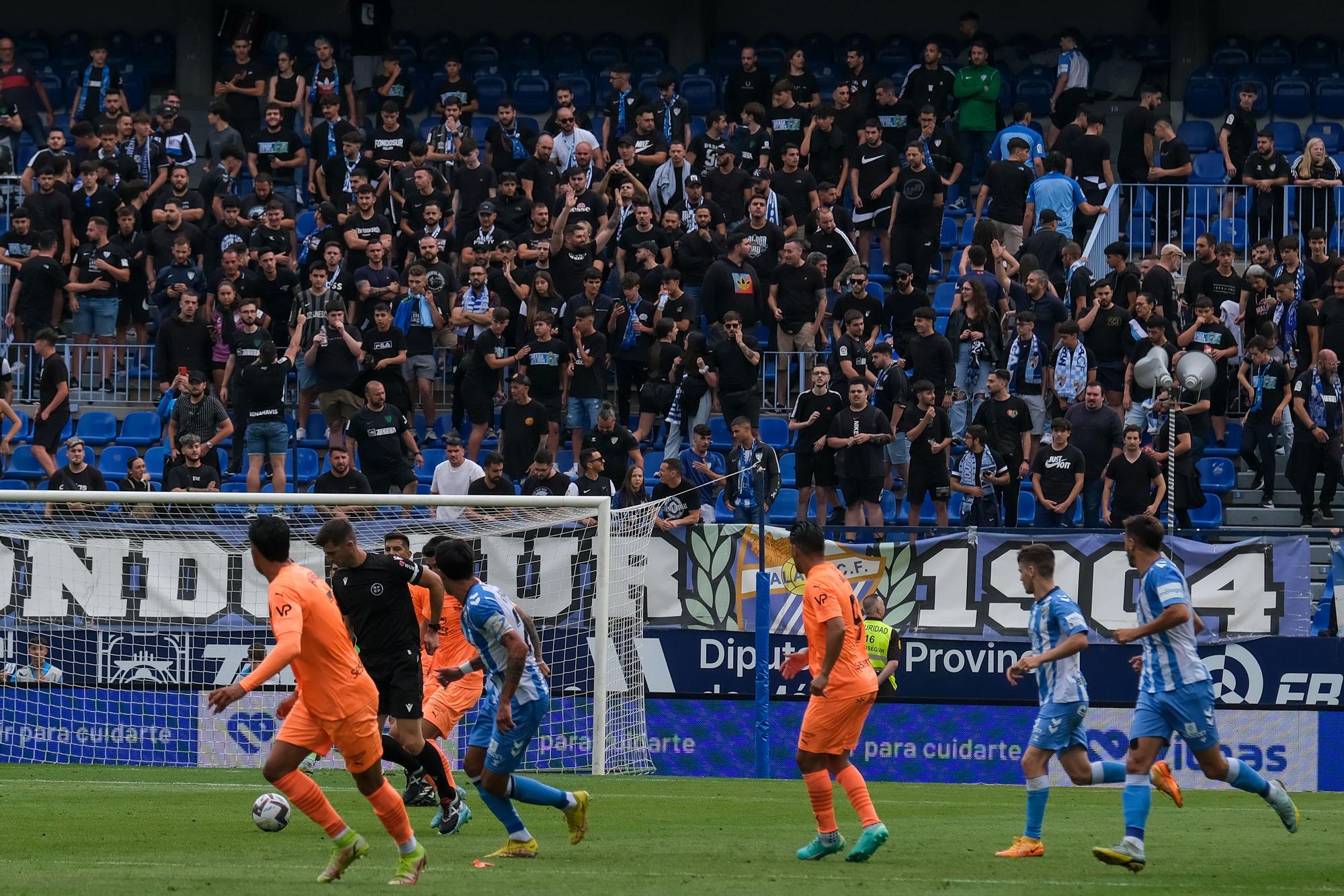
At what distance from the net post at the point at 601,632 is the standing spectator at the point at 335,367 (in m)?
5.19

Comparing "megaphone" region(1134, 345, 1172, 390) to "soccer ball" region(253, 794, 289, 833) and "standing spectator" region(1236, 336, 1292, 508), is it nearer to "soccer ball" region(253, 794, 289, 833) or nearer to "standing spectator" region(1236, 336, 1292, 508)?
"standing spectator" region(1236, 336, 1292, 508)

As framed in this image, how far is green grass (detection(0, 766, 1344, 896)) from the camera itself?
8.85 metres

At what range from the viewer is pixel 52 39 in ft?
95.0

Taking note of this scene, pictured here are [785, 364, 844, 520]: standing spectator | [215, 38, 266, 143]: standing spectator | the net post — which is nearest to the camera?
the net post

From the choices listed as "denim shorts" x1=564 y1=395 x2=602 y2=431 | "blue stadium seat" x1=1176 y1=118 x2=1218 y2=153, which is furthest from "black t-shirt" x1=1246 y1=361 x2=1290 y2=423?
"denim shorts" x1=564 y1=395 x2=602 y2=431

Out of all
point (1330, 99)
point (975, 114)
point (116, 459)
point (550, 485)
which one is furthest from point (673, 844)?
point (1330, 99)

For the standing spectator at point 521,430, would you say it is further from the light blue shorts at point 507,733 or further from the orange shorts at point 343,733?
the orange shorts at point 343,733

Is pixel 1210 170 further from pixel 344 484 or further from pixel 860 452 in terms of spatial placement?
pixel 344 484

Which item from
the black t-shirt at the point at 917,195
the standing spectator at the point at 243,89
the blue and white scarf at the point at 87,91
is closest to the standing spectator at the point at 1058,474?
the black t-shirt at the point at 917,195

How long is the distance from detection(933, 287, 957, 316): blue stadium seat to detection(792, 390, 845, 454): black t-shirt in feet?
11.5

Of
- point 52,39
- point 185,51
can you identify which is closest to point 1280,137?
point 185,51

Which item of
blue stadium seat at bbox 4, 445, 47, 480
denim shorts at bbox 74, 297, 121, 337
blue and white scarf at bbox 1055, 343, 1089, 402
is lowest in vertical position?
blue stadium seat at bbox 4, 445, 47, 480

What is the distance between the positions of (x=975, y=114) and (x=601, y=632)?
1097cm

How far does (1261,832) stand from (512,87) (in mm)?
18756
